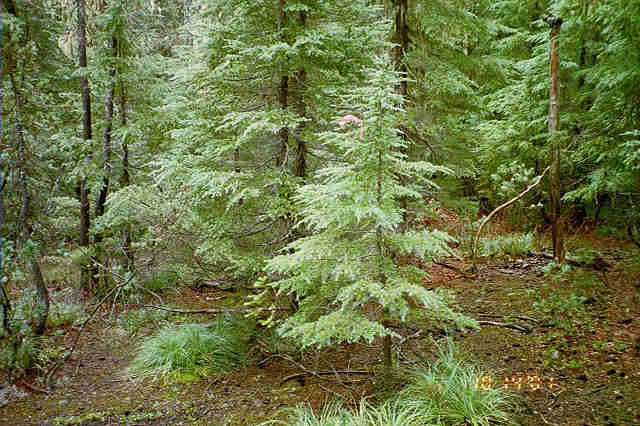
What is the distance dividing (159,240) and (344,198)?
4206 millimetres

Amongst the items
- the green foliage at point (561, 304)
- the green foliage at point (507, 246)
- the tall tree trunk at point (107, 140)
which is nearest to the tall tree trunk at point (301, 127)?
the green foliage at point (561, 304)

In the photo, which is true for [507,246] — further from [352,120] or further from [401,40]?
[352,120]

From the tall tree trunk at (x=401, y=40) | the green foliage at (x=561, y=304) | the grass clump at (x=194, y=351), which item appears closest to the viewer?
the grass clump at (x=194, y=351)

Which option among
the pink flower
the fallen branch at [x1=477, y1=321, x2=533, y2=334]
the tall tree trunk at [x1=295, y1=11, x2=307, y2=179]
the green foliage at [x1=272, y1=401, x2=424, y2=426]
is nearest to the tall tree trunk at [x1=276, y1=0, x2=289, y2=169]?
the tall tree trunk at [x1=295, y1=11, x2=307, y2=179]

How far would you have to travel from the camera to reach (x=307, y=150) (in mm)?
5926

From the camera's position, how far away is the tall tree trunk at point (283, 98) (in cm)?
535

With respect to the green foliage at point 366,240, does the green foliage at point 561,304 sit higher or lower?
lower

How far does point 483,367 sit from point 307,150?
3.68m

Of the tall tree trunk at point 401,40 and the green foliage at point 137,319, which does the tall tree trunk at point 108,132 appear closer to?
the green foliage at point 137,319

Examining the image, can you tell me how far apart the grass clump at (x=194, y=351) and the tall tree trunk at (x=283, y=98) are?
262 centimetres

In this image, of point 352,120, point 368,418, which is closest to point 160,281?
point 368,418

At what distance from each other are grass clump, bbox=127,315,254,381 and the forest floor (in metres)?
0.19

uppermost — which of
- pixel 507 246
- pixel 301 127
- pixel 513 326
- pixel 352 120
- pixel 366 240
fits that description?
pixel 301 127

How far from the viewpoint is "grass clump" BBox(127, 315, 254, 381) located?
5911mm
